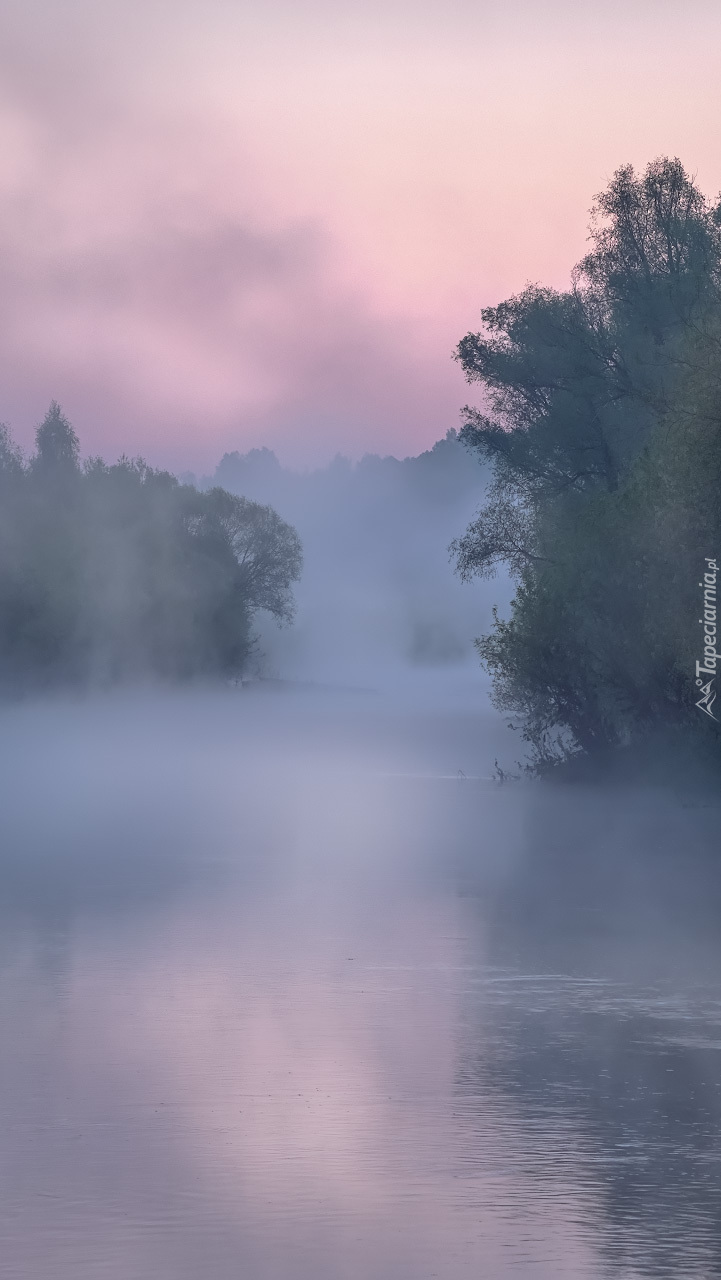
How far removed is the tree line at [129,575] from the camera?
3964 inches

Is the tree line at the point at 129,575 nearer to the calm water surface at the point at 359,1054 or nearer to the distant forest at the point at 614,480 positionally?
the distant forest at the point at 614,480

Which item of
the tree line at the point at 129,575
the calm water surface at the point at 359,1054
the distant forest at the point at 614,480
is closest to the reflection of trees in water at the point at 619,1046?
the calm water surface at the point at 359,1054

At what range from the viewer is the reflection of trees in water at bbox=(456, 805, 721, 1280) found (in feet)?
32.0

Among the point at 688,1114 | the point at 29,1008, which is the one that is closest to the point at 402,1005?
the point at 29,1008

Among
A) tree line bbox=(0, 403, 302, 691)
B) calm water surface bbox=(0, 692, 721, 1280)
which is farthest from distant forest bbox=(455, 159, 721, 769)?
tree line bbox=(0, 403, 302, 691)

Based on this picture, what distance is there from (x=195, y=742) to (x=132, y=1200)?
2488 inches

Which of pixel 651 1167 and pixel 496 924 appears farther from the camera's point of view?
pixel 496 924

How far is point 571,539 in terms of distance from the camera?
45.4 meters

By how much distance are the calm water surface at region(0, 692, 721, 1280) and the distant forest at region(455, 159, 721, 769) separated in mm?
6254

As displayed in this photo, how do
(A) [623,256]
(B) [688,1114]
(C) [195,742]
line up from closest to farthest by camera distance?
(B) [688,1114]
(A) [623,256]
(C) [195,742]

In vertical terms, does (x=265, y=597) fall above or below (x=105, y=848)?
above

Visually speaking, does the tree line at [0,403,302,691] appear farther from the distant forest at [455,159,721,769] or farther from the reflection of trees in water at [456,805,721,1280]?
the reflection of trees in water at [456,805,721,1280]

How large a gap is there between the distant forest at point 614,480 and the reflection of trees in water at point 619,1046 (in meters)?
10.5

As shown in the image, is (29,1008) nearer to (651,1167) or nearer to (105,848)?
(651,1167)
